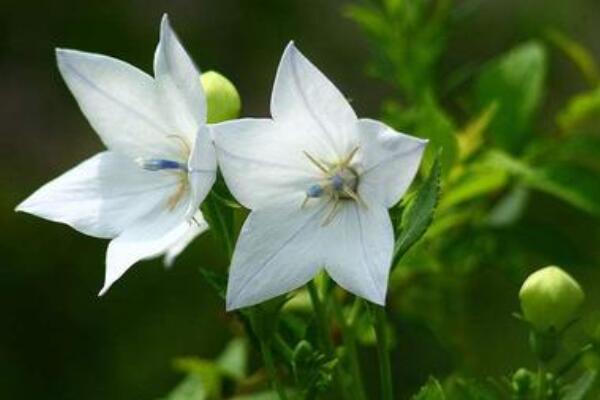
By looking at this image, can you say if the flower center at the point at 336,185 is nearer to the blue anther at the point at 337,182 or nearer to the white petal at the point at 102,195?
the blue anther at the point at 337,182

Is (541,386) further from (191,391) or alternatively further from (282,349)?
(191,391)

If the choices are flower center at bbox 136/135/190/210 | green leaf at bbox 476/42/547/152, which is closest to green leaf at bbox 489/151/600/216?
green leaf at bbox 476/42/547/152

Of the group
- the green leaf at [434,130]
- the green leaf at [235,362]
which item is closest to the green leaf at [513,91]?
the green leaf at [434,130]

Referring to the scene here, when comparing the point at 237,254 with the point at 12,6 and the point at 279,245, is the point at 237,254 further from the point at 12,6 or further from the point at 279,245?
the point at 12,6

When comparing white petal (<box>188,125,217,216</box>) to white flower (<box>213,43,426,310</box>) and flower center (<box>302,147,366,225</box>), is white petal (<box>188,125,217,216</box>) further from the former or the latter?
flower center (<box>302,147,366,225</box>)

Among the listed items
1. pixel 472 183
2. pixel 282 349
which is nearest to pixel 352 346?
pixel 282 349

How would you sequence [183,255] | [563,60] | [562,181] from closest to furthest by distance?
[562,181] → [183,255] → [563,60]

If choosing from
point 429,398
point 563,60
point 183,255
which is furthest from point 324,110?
point 563,60
